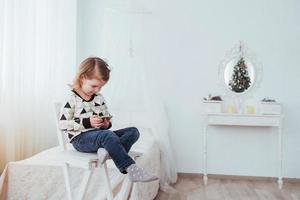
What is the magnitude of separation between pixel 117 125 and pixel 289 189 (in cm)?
199

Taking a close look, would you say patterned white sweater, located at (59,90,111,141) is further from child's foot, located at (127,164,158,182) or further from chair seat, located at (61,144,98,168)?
child's foot, located at (127,164,158,182)

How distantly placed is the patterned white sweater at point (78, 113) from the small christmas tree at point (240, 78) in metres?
2.47

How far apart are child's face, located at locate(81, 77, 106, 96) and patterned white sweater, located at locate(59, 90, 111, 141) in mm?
63

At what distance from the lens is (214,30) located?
14.0 ft

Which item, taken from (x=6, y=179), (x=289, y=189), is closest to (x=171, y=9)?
(x=289, y=189)

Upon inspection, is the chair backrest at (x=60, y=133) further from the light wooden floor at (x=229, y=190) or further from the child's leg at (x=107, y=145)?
the light wooden floor at (x=229, y=190)

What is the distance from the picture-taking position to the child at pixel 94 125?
1.77 metres

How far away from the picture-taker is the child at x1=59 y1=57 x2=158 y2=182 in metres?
1.77

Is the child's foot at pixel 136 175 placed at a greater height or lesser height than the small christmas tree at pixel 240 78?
lesser

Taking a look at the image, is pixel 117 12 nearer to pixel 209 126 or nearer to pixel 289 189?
pixel 209 126

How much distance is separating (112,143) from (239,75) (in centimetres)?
283

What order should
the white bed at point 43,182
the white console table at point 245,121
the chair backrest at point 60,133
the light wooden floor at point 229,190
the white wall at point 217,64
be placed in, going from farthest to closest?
the white wall at point 217,64 < the white console table at point 245,121 < the light wooden floor at point 229,190 < the white bed at point 43,182 < the chair backrest at point 60,133

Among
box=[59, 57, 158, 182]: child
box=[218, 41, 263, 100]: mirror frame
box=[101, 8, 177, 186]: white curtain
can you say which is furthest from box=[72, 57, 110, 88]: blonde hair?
box=[218, 41, 263, 100]: mirror frame

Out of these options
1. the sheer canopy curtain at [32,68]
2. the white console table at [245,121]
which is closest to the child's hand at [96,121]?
the sheer canopy curtain at [32,68]
